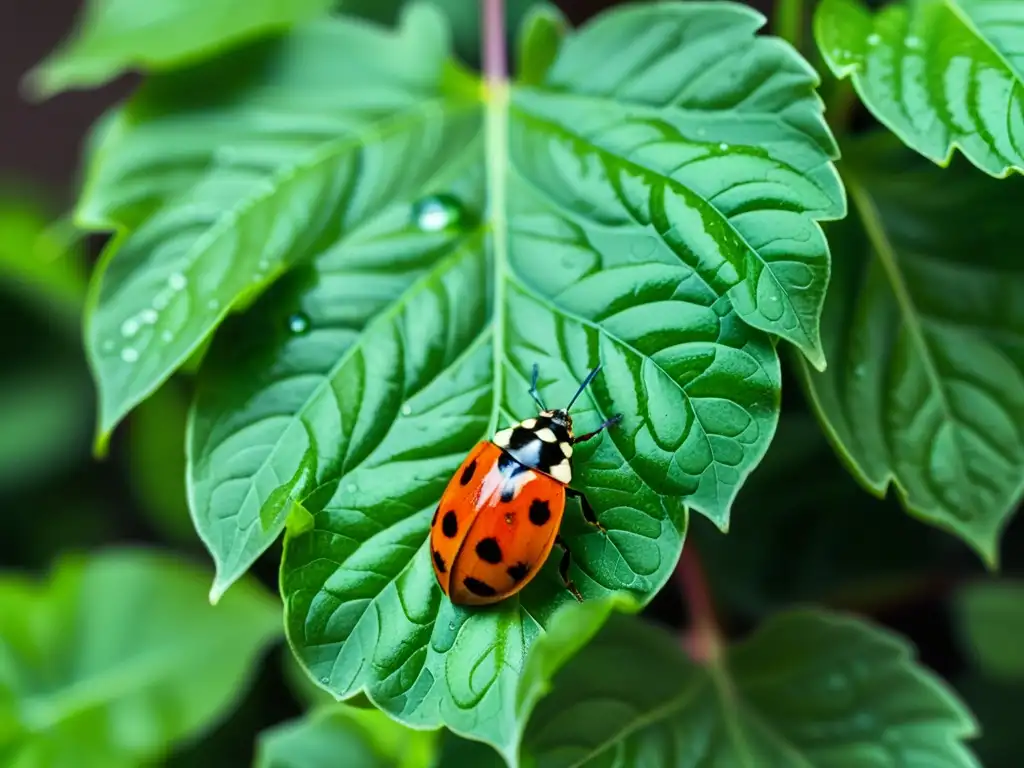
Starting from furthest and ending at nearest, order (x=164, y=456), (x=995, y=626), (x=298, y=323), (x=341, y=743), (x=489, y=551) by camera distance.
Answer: (x=164, y=456)
(x=995, y=626)
(x=341, y=743)
(x=298, y=323)
(x=489, y=551)

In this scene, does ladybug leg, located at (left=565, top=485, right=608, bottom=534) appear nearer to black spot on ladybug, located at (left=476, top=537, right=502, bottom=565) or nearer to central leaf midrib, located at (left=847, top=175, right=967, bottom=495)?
black spot on ladybug, located at (left=476, top=537, right=502, bottom=565)

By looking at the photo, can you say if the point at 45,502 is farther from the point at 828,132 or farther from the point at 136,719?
the point at 828,132

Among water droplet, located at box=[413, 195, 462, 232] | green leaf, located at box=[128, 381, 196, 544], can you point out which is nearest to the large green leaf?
water droplet, located at box=[413, 195, 462, 232]

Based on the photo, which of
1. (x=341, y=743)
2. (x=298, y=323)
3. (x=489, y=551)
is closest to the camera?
(x=489, y=551)

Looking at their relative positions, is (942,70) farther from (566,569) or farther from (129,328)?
(129,328)

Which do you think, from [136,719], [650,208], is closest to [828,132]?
[650,208]

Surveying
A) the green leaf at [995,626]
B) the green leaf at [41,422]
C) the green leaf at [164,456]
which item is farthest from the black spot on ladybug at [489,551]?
the green leaf at [41,422]

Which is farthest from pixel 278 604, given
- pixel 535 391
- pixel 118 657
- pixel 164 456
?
pixel 535 391
